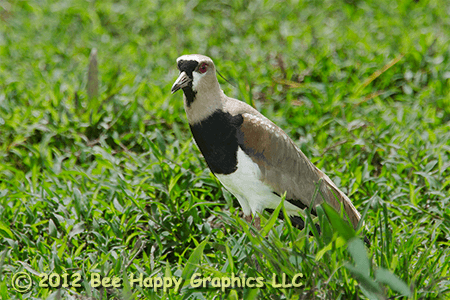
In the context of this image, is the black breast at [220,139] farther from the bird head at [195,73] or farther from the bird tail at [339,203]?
the bird tail at [339,203]

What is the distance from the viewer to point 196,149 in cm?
346

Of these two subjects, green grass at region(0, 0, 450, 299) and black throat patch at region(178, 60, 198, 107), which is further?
black throat patch at region(178, 60, 198, 107)

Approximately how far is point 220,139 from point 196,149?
109 cm

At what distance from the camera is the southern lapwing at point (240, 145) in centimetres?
239

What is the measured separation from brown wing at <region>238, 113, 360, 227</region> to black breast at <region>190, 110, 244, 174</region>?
0.18ft

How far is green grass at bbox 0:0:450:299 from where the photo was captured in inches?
84.9

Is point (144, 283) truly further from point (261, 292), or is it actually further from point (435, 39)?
point (435, 39)

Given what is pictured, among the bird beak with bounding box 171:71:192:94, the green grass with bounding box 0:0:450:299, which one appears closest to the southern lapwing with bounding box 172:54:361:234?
the bird beak with bounding box 171:71:192:94

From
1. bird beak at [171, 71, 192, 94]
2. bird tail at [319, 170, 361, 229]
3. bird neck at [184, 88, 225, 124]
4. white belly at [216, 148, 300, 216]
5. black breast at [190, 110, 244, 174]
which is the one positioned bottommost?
bird tail at [319, 170, 361, 229]

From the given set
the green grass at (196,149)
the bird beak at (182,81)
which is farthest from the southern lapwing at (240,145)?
the green grass at (196,149)

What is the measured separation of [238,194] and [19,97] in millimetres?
2430

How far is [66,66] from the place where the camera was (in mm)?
4652

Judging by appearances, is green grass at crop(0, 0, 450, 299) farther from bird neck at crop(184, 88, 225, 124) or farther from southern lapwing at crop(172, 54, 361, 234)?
bird neck at crop(184, 88, 225, 124)

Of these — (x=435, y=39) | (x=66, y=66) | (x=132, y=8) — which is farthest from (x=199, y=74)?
(x=132, y=8)
